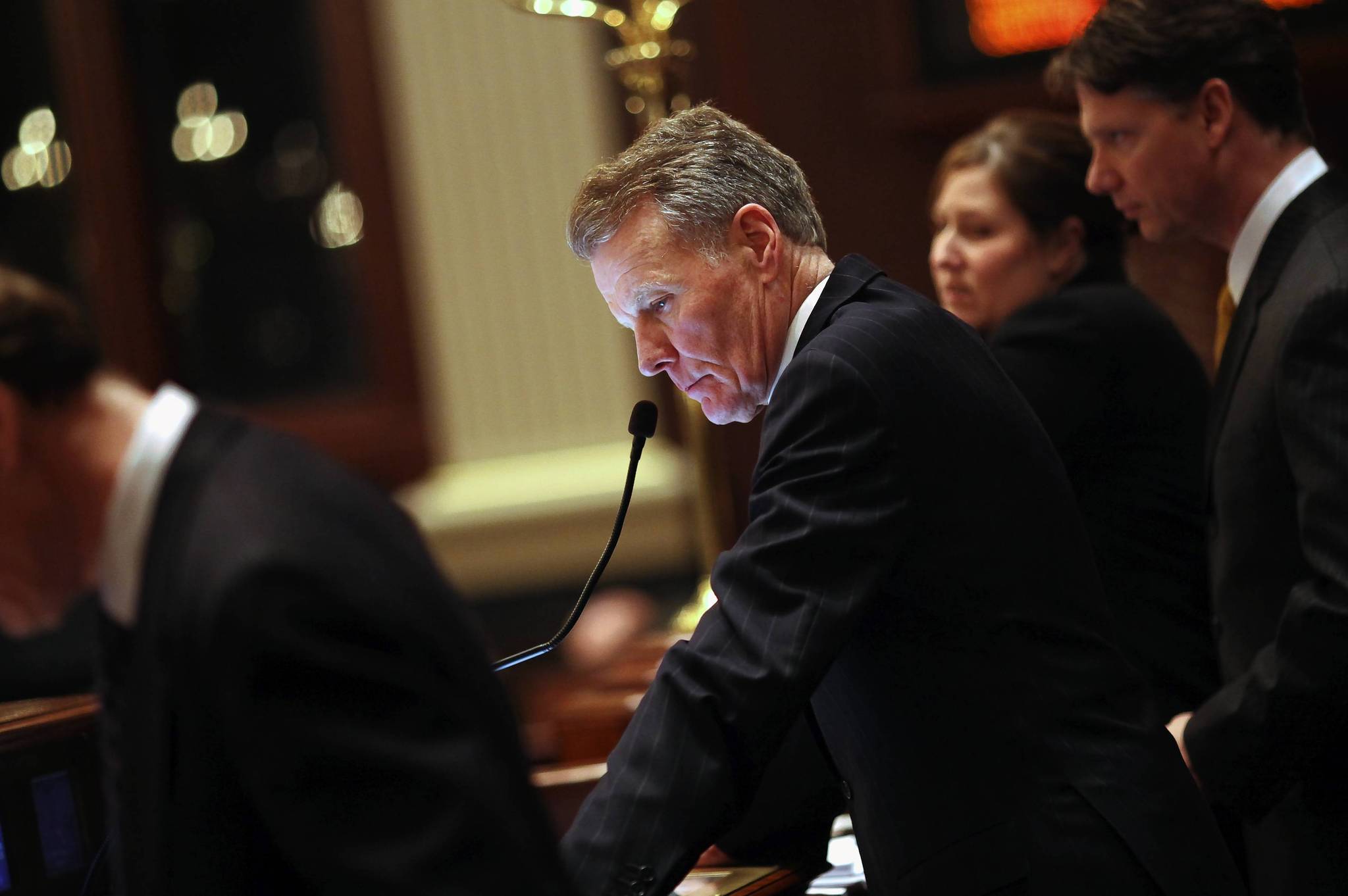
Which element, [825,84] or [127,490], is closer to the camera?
[127,490]

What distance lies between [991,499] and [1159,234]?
784mm

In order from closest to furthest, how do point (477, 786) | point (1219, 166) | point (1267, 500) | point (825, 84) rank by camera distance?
point (477, 786) → point (1267, 500) → point (1219, 166) → point (825, 84)

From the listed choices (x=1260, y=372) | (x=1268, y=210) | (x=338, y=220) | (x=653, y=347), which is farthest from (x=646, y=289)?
(x=338, y=220)

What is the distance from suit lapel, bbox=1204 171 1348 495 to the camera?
1754 mm

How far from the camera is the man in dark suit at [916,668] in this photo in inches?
48.7

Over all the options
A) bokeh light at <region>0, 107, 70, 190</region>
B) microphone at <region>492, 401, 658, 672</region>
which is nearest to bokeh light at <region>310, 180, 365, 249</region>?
bokeh light at <region>0, 107, 70, 190</region>

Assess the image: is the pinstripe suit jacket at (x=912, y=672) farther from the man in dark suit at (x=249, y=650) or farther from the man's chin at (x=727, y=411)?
the man in dark suit at (x=249, y=650)

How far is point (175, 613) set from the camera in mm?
868

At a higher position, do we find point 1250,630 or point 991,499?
point 991,499

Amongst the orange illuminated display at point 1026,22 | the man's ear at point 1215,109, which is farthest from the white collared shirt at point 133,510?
the orange illuminated display at point 1026,22

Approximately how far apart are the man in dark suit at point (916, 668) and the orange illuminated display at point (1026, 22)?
236cm

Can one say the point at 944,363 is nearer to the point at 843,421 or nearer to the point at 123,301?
the point at 843,421

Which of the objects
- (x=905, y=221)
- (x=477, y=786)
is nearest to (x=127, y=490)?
(x=477, y=786)

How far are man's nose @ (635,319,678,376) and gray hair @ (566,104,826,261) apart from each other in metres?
0.10
